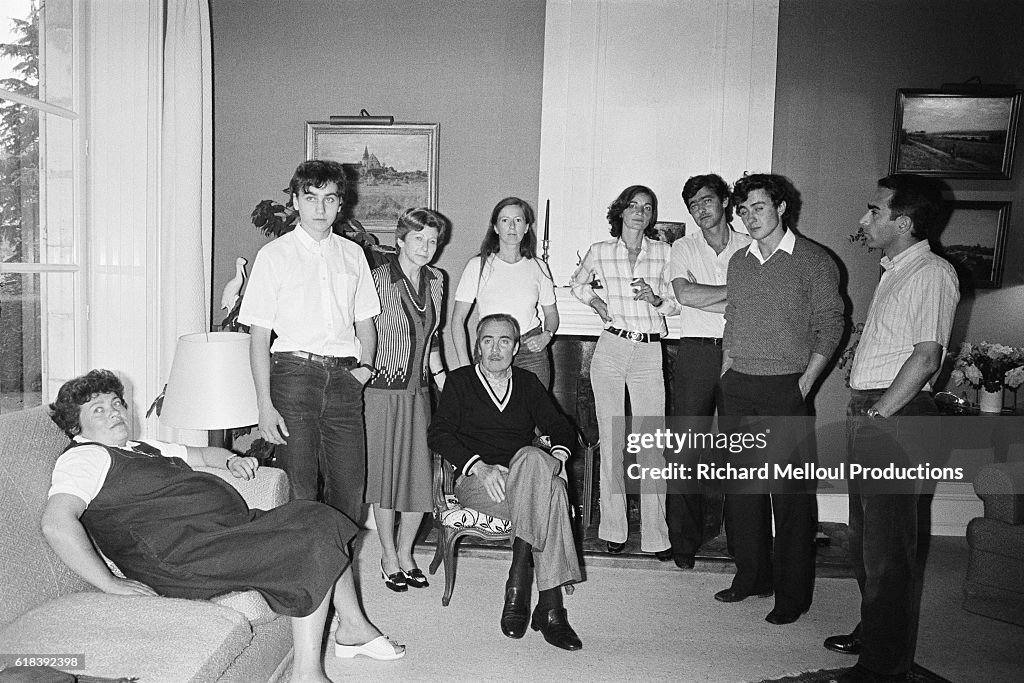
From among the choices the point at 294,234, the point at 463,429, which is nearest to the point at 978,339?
the point at 463,429

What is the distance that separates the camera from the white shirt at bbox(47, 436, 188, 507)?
6.73 feet

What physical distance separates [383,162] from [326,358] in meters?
1.95

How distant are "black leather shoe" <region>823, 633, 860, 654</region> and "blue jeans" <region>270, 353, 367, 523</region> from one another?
175 centimetres

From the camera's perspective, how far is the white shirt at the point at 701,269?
3.84 metres

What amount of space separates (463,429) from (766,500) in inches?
48.7

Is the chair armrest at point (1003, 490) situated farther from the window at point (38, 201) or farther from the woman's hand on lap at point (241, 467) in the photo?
the window at point (38, 201)

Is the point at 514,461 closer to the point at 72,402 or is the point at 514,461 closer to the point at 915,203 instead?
→ the point at 72,402

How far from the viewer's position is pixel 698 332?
12.7 ft

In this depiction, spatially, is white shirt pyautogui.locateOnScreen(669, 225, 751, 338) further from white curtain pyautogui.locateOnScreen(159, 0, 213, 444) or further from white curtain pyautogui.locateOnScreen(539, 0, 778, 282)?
white curtain pyautogui.locateOnScreen(159, 0, 213, 444)

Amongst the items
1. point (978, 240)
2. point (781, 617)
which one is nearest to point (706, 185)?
point (978, 240)

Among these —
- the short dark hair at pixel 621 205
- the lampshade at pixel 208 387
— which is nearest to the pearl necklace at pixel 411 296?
the lampshade at pixel 208 387

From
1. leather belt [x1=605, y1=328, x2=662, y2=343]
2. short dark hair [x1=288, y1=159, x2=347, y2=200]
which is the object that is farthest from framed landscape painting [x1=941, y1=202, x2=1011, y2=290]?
short dark hair [x1=288, y1=159, x2=347, y2=200]

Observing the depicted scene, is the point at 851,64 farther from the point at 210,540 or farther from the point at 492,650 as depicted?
the point at 210,540

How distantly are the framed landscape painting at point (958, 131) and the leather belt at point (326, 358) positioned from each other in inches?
123
